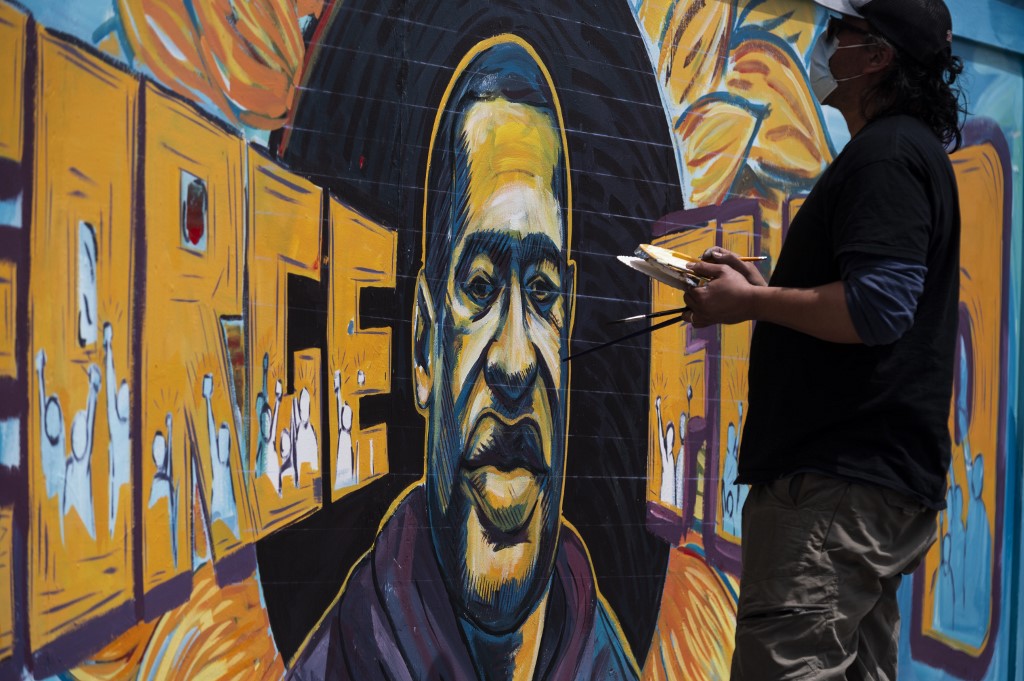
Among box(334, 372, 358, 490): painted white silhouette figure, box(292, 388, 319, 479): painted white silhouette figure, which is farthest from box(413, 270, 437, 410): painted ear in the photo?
box(292, 388, 319, 479): painted white silhouette figure

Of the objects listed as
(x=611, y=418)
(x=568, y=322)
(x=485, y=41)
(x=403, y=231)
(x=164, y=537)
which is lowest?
(x=164, y=537)

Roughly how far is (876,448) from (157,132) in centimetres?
201

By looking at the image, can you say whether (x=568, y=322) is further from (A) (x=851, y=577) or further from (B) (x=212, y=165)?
(A) (x=851, y=577)

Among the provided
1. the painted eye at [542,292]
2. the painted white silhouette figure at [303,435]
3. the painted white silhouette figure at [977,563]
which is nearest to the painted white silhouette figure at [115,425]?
the painted white silhouette figure at [303,435]

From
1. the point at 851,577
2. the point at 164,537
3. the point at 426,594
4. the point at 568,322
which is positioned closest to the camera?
the point at 851,577

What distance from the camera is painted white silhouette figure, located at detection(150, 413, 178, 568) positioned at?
3.14 metres

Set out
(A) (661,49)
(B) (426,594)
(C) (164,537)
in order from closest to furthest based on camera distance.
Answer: (C) (164,537)
(B) (426,594)
(A) (661,49)

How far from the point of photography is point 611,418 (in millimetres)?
4027

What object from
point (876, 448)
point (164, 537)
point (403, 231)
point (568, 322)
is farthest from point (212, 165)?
point (876, 448)

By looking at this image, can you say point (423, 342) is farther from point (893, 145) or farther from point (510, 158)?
point (893, 145)

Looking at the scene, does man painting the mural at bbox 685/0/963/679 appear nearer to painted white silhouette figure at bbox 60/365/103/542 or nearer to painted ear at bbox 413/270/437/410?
painted ear at bbox 413/270/437/410

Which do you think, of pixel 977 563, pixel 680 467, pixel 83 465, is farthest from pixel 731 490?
pixel 83 465

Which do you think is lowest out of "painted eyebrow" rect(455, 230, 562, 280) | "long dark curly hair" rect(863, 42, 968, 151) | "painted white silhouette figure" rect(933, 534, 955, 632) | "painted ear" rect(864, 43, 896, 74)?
"painted white silhouette figure" rect(933, 534, 955, 632)

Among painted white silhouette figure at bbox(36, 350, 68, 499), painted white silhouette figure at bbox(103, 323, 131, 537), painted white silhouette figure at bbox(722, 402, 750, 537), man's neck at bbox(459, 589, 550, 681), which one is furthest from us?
painted white silhouette figure at bbox(722, 402, 750, 537)
